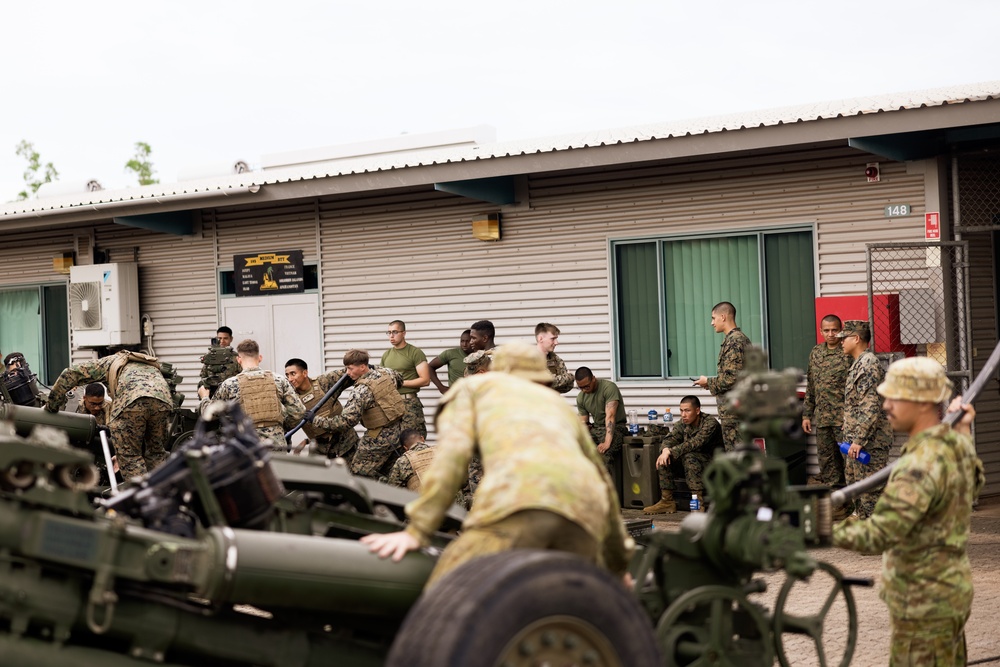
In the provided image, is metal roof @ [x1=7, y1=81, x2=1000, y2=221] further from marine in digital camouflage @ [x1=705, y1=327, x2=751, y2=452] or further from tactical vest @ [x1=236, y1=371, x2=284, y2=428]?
tactical vest @ [x1=236, y1=371, x2=284, y2=428]

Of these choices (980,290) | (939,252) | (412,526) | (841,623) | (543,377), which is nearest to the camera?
(412,526)

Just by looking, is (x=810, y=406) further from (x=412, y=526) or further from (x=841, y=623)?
(x=412, y=526)

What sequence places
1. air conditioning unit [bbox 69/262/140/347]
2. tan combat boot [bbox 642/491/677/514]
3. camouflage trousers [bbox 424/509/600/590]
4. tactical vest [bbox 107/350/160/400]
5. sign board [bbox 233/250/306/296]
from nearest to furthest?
camouflage trousers [bbox 424/509/600/590], tactical vest [bbox 107/350/160/400], tan combat boot [bbox 642/491/677/514], sign board [bbox 233/250/306/296], air conditioning unit [bbox 69/262/140/347]

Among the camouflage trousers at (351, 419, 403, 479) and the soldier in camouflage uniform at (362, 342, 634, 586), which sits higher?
the soldier in camouflage uniform at (362, 342, 634, 586)

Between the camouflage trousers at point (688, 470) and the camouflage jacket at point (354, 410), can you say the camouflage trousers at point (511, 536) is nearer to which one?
the camouflage jacket at point (354, 410)

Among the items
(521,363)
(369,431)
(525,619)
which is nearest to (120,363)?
(369,431)

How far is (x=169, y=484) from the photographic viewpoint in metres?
4.46

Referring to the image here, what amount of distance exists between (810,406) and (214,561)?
28.5ft

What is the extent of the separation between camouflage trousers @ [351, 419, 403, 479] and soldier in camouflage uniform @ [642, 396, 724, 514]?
8.43 ft

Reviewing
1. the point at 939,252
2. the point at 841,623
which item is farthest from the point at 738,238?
the point at 841,623

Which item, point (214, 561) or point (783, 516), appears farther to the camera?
point (783, 516)

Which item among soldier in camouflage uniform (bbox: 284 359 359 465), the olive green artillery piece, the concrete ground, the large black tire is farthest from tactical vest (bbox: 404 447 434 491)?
the large black tire

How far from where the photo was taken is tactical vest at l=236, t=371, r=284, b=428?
35.3ft

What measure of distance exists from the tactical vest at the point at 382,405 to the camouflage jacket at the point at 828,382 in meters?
3.68
